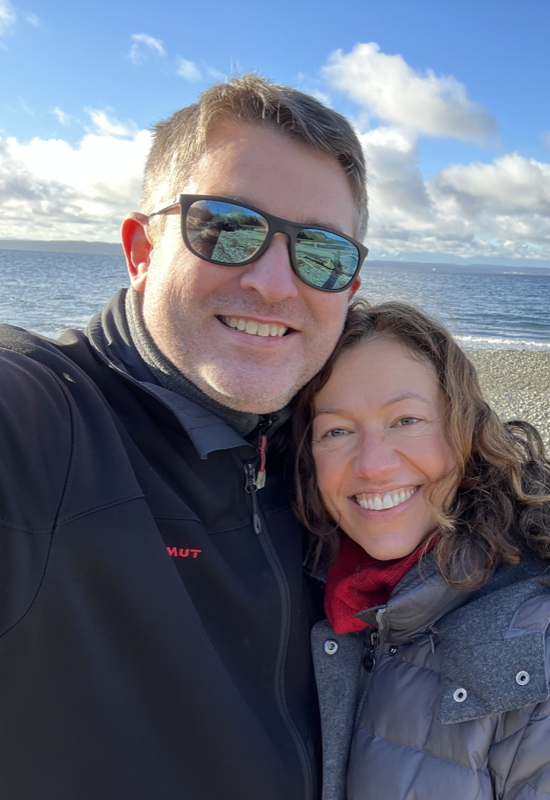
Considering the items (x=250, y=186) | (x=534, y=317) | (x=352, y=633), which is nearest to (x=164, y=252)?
(x=250, y=186)

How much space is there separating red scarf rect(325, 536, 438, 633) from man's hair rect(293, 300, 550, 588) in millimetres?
95

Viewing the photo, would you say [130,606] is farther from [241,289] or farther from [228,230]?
[228,230]

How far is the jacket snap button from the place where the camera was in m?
1.65

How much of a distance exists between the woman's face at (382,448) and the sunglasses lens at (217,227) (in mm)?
693

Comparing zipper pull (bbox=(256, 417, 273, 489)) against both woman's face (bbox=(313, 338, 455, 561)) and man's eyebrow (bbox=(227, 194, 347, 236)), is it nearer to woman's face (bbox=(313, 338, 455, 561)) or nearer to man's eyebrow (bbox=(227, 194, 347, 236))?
woman's face (bbox=(313, 338, 455, 561))

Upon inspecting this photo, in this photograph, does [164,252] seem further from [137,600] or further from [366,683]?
[366,683]

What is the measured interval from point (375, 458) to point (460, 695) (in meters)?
0.85

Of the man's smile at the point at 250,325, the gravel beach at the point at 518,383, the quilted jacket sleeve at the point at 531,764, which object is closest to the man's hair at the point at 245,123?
the man's smile at the point at 250,325

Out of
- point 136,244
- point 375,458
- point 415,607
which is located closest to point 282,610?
point 415,607

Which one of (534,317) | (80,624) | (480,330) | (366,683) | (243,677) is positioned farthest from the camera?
(534,317)

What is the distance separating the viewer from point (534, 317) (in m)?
34.3

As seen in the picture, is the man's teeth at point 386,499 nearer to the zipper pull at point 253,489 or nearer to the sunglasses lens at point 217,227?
the zipper pull at point 253,489

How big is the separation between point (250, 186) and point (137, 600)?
1524 mm

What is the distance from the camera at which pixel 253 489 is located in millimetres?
2029
